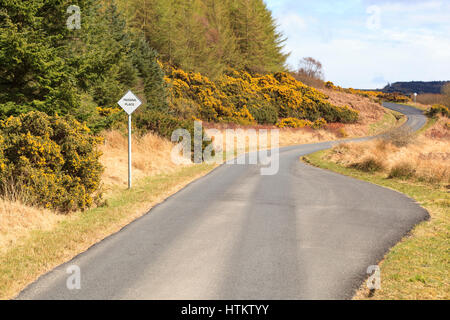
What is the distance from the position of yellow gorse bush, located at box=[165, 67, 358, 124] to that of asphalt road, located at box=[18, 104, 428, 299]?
2656cm

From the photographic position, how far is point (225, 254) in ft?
20.9

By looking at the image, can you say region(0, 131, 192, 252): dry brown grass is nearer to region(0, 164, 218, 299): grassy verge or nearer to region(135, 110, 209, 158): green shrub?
region(0, 164, 218, 299): grassy verge

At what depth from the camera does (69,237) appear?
715 centimetres

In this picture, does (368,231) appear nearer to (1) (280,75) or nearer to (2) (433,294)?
(2) (433,294)

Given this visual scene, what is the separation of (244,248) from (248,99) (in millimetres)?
40912

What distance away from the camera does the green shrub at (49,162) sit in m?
8.46

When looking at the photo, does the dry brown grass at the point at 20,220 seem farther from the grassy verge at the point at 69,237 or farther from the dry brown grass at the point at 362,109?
the dry brown grass at the point at 362,109

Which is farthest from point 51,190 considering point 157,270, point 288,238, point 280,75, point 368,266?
point 280,75

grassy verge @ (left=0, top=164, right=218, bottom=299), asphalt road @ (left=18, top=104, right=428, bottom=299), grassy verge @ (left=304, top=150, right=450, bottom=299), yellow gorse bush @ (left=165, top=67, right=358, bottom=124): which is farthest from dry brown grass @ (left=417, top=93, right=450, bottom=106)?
grassy verge @ (left=0, top=164, right=218, bottom=299)

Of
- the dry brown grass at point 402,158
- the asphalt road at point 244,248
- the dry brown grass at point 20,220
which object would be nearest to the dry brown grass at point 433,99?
the dry brown grass at point 402,158

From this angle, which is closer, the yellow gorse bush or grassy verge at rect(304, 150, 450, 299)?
grassy verge at rect(304, 150, 450, 299)

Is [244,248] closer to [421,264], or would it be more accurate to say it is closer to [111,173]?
[421,264]

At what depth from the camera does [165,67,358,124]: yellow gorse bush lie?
130 ft
